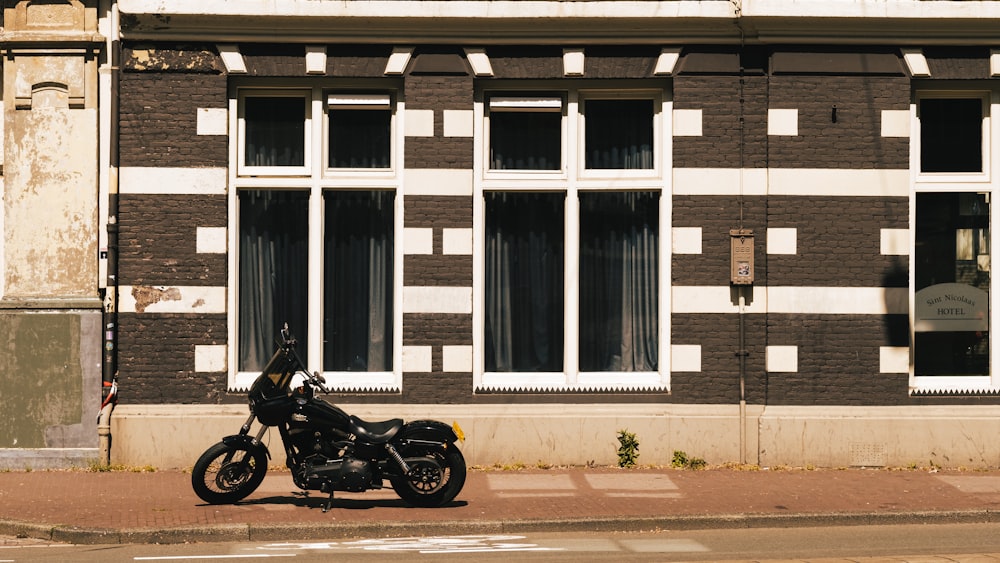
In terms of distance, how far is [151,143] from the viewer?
14773mm

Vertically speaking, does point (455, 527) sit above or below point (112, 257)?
below

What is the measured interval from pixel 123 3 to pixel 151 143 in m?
1.56

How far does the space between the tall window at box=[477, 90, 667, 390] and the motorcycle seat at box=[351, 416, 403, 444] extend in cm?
297

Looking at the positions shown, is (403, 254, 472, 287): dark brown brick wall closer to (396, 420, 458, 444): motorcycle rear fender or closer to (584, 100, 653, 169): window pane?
(584, 100, 653, 169): window pane

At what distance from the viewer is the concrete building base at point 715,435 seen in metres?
14.8

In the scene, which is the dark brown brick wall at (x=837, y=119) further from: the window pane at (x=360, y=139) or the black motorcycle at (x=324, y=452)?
the black motorcycle at (x=324, y=452)

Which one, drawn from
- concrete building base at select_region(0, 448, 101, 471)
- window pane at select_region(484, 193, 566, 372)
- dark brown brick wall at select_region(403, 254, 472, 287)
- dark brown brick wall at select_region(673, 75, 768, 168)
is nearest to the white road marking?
concrete building base at select_region(0, 448, 101, 471)

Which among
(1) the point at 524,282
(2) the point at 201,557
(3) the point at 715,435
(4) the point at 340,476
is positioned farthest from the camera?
(1) the point at 524,282

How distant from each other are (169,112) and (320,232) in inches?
84.5

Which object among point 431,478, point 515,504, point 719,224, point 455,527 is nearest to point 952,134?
point 719,224

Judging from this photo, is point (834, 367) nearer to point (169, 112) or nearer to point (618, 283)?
point (618, 283)

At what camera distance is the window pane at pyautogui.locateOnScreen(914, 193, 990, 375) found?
15242mm

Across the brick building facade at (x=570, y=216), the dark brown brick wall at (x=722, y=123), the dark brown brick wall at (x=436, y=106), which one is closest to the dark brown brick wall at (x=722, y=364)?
the brick building facade at (x=570, y=216)

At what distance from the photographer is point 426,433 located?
1220cm
